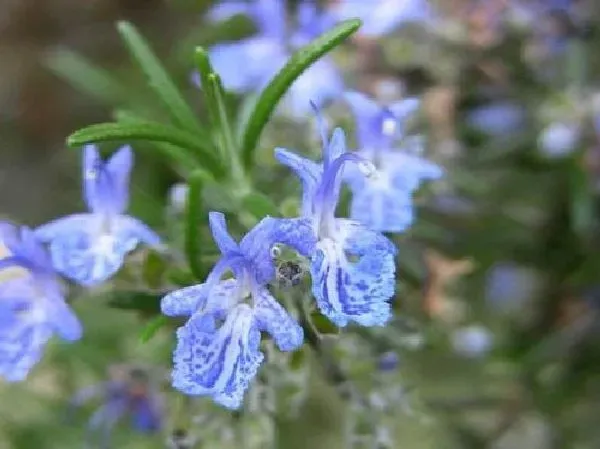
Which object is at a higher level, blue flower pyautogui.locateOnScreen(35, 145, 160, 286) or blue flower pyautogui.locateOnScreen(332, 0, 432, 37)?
blue flower pyautogui.locateOnScreen(332, 0, 432, 37)

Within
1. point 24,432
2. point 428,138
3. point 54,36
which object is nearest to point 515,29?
point 428,138

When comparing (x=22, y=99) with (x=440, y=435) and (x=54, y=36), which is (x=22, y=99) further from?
(x=440, y=435)

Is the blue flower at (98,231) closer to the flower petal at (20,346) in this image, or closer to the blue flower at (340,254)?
the flower petal at (20,346)

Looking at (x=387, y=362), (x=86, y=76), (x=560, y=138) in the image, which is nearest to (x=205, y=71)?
(x=387, y=362)

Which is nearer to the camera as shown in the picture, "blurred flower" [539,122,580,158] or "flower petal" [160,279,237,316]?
"flower petal" [160,279,237,316]

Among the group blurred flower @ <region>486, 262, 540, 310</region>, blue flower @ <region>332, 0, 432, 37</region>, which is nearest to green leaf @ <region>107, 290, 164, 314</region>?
blue flower @ <region>332, 0, 432, 37</region>

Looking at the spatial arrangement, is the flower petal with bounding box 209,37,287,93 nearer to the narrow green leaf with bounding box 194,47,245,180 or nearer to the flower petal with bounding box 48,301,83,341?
the narrow green leaf with bounding box 194,47,245,180
